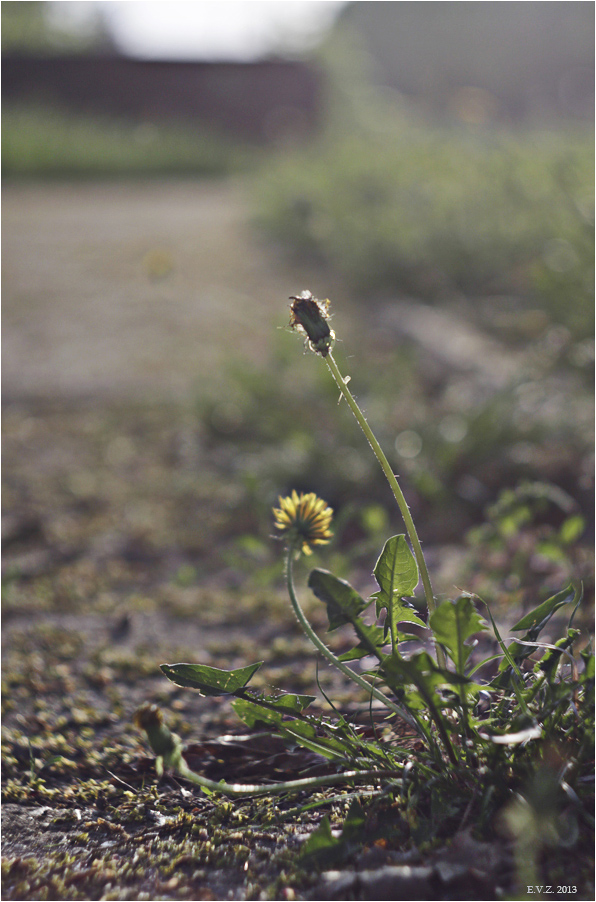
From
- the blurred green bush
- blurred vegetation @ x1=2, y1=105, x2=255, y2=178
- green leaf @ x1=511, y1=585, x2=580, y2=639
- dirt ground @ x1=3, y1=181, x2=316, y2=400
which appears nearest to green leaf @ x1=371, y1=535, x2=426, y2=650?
green leaf @ x1=511, y1=585, x2=580, y2=639

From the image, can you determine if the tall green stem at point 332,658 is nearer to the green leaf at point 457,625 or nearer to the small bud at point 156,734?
the green leaf at point 457,625

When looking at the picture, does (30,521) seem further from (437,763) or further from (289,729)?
(437,763)

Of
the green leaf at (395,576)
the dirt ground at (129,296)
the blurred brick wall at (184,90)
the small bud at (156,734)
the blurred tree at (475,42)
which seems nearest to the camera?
the small bud at (156,734)

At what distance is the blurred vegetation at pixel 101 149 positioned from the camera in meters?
9.92

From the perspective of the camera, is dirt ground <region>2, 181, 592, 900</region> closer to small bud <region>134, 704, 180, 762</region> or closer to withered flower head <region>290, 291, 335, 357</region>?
small bud <region>134, 704, 180, 762</region>

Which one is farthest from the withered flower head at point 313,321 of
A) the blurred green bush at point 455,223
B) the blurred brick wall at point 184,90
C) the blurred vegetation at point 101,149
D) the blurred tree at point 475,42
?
the blurred tree at point 475,42

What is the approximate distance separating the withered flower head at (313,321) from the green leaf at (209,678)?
17.9 inches

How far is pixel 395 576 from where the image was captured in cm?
100

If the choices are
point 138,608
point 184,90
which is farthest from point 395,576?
point 184,90

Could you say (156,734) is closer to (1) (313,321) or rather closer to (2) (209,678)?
(2) (209,678)

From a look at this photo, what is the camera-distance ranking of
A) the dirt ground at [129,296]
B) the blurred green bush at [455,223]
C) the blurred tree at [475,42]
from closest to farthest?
the blurred green bush at [455,223] < the dirt ground at [129,296] < the blurred tree at [475,42]

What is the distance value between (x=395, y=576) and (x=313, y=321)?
14.9 inches

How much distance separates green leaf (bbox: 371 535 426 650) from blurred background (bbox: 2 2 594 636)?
0.38 metres

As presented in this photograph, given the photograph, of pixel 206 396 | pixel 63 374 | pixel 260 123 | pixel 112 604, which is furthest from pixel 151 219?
pixel 260 123
